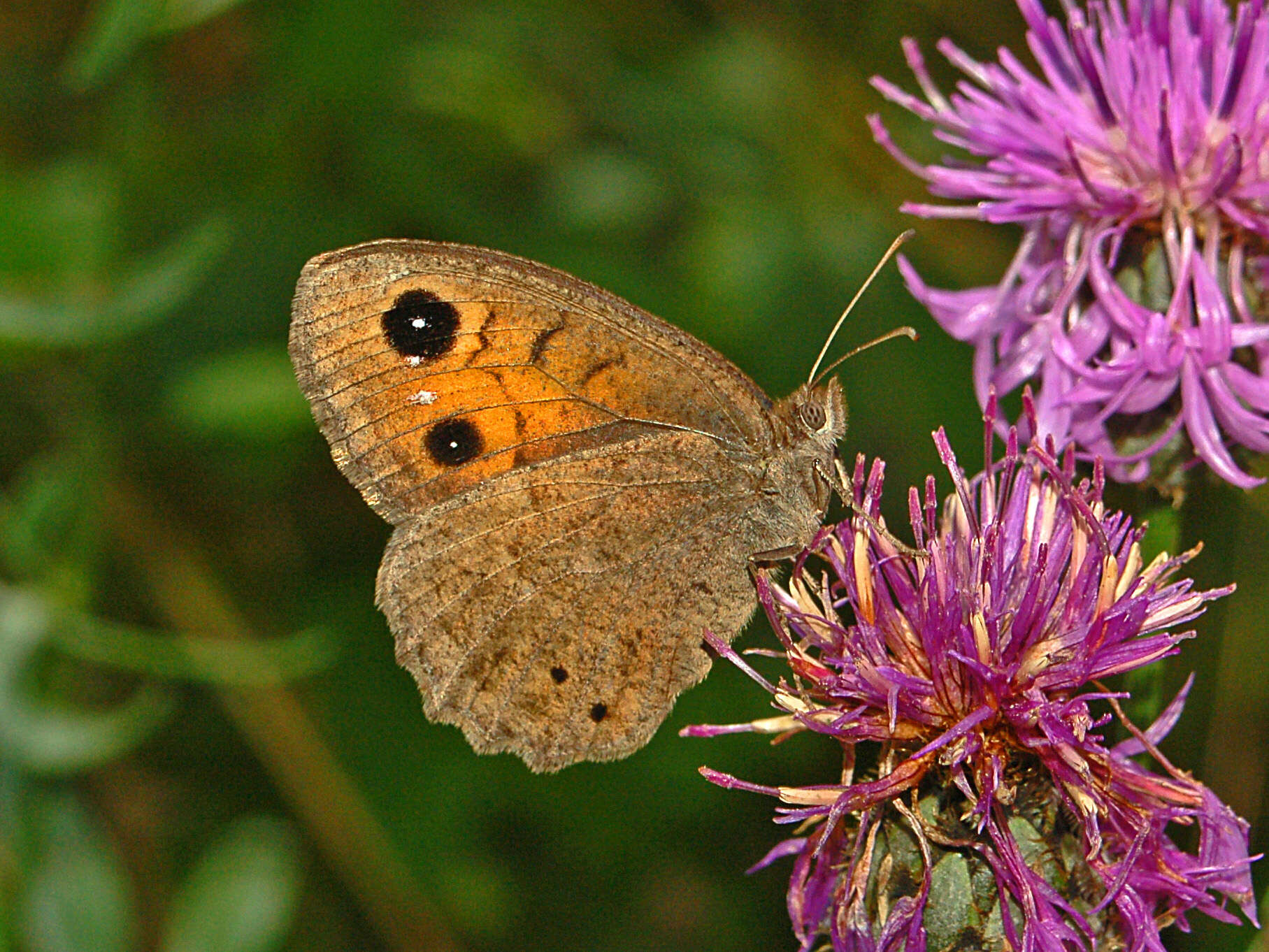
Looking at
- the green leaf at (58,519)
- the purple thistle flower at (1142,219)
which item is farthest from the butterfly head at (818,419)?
the green leaf at (58,519)

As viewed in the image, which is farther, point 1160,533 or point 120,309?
point 120,309

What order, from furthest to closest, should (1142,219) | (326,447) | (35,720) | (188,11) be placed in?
1. (326,447)
2. (35,720)
3. (188,11)
4. (1142,219)

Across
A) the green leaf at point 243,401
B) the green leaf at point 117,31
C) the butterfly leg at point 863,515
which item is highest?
the green leaf at point 117,31

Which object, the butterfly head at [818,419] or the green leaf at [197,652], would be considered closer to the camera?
the butterfly head at [818,419]

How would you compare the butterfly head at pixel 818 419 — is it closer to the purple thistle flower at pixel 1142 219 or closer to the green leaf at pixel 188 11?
the purple thistle flower at pixel 1142 219

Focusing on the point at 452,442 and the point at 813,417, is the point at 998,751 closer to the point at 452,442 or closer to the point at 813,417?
the point at 813,417

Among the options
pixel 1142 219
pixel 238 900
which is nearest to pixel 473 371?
pixel 1142 219
